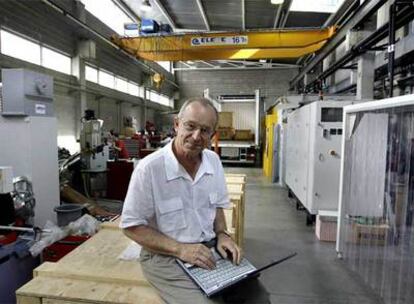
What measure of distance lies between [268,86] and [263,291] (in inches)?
456

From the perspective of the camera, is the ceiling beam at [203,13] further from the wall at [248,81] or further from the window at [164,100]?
the window at [164,100]

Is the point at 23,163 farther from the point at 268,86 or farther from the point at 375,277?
the point at 268,86

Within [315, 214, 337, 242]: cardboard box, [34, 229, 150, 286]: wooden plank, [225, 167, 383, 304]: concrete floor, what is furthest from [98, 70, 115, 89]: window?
[34, 229, 150, 286]: wooden plank

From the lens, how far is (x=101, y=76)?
24.3ft

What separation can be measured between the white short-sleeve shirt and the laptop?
4.8 inches

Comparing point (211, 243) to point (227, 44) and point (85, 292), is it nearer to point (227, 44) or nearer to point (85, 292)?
point (85, 292)

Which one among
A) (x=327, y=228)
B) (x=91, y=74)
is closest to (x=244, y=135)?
(x=91, y=74)

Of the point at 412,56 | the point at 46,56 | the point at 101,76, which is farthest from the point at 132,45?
the point at 412,56

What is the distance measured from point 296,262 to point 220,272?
2.28 metres

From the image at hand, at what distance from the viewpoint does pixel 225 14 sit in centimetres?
751

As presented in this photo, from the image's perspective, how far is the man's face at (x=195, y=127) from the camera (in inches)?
46.5

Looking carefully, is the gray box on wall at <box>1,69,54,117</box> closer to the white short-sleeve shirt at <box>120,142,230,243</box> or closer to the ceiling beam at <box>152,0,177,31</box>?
the white short-sleeve shirt at <box>120,142,230,243</box>

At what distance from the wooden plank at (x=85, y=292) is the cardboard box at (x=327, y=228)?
310 cm

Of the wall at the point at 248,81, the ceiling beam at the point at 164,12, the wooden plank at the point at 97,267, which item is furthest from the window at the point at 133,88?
the wooden plank at the point at 97,267
